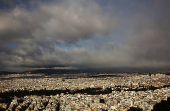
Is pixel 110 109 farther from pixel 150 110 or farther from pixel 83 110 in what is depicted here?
pixel 150 110

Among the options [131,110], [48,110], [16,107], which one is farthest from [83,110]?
[16,107]

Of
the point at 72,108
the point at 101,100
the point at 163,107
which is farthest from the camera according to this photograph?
the point at 101,100

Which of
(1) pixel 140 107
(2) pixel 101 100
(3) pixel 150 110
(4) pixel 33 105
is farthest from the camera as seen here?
(2) pixel 101 100

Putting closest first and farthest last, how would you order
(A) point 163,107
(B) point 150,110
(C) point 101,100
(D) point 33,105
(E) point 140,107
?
(A) point 163,107
(B) point 150,110
(E) point 140,107
(D) point 33,105
(C) point 101,100

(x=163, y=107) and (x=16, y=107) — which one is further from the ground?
(x=163, y=107)

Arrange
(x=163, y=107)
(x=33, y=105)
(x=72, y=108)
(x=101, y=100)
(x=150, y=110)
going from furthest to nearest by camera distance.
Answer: (x=101, y=100), (x=33, y=105), (x=72, y=108), (x=150, y=110), (x=163, y=107)

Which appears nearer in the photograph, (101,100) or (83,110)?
(83,110)

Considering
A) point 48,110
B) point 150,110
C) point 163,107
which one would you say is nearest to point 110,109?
point 150,110

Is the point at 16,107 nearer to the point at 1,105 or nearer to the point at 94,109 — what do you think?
the point at 1,105

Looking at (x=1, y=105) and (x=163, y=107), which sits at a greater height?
(x=163, y=107)
